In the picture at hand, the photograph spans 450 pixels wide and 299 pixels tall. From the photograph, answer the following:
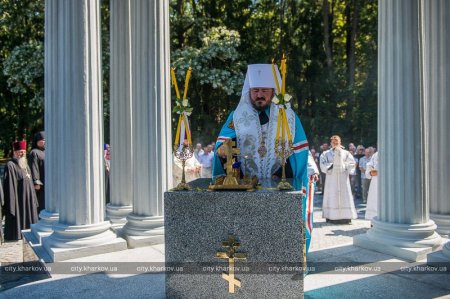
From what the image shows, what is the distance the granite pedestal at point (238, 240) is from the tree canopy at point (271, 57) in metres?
15.9

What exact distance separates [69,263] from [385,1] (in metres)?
6.00

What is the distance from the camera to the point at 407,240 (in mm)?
6855

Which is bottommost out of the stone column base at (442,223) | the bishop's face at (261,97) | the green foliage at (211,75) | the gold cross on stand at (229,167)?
the stone column base at (442,223)

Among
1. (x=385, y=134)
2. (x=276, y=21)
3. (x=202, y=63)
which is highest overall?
(x=276, y=21)

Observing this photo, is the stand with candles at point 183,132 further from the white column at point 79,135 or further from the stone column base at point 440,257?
the stone column base at point 440,257

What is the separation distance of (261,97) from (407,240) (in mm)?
3126

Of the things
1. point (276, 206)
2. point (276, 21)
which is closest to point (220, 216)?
point (276, 206)

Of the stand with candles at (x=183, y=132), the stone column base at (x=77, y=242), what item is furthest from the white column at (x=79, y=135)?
the stand with candles at (x=183, y=132)

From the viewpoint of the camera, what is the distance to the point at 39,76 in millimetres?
18953

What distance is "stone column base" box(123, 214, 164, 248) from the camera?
297 inches

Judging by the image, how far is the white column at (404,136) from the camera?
6.86m

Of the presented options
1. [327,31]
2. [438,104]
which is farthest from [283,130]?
[327,31]

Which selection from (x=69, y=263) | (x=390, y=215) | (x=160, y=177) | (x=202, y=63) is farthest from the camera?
(x=202, y=63)

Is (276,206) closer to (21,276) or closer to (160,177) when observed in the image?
(160,177)
